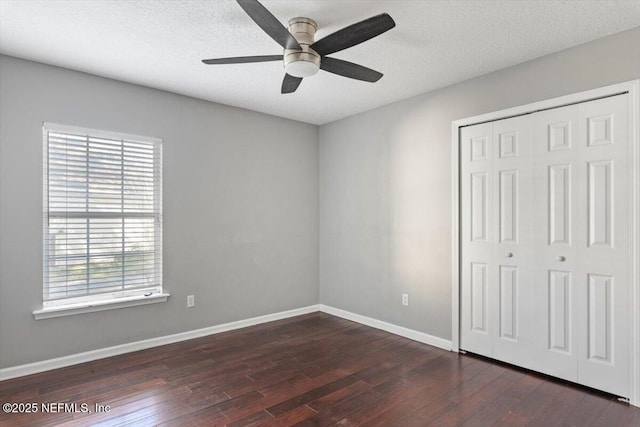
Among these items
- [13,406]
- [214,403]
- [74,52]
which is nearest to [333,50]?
[74,52]

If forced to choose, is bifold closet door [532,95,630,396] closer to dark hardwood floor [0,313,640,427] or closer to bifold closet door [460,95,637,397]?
bifold closet door [460,95,637,397]

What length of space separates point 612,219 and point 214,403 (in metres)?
3.12

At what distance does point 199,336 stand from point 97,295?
111 cm

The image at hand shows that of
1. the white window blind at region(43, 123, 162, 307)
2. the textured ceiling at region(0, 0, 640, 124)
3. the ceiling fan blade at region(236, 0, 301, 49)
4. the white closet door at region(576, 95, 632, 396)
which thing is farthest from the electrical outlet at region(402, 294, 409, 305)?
the ceiling fan blade at region(236, 0, 301, 49)

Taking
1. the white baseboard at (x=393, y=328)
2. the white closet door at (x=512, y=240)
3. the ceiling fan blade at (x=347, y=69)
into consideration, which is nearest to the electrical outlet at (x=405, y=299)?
the white baseboard at (x=393, y=328)

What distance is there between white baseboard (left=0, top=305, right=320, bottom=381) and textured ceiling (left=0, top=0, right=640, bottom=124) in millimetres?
2537

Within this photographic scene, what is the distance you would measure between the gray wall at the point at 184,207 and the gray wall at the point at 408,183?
1.34 feet

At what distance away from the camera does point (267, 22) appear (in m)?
1.91

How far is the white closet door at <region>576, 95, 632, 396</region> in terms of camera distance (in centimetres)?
248

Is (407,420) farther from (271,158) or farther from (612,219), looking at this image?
(271,158)

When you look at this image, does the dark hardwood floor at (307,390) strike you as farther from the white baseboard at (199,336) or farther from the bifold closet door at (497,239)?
the bifold closet door at (497,239)

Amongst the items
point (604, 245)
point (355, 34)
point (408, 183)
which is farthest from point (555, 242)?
point (355, 34)

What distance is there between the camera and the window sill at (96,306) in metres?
2.96

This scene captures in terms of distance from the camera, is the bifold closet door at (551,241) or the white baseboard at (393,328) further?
the white baseboard at (393,328)
